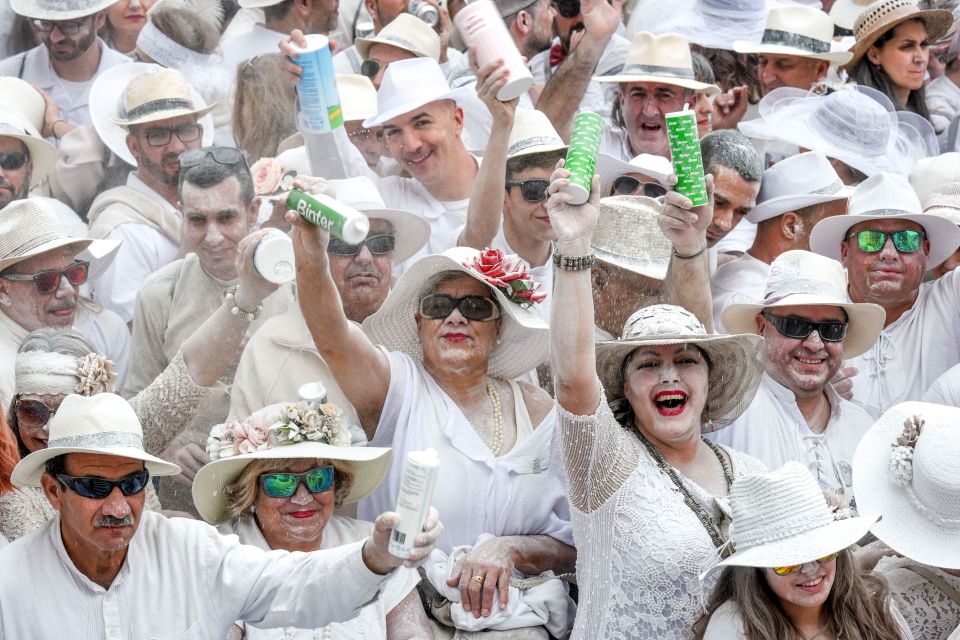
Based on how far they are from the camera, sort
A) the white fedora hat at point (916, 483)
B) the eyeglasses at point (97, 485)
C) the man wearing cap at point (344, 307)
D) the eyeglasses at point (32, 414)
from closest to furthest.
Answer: the eyeglasses at point (97, 485), the white fedora hat at point (916, 483), the eyeglasses at point (32, 414), the man wearing cap at point (344, 307)

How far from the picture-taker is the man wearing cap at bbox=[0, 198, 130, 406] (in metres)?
6.55

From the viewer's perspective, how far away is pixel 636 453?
207 inches

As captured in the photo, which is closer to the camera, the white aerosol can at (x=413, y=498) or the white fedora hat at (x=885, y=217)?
the white aerosol can at (x=413, y=498)

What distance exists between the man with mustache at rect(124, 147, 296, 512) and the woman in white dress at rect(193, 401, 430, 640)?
0.73 m

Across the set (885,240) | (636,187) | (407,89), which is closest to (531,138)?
(636,187)

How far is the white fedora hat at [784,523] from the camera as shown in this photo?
487 centimetres

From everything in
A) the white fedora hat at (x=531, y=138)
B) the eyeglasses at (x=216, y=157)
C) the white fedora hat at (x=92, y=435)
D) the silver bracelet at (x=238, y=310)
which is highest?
the white fedora hat at (x=92, y=435)

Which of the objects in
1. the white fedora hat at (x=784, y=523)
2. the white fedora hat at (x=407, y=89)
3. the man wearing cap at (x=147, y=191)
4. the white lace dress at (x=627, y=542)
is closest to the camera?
the white fedora hat at (x=784, y=523)

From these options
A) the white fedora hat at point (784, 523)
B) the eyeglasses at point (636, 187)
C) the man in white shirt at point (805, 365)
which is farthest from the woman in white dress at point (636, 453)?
the eyeglasses at point (636, 187)

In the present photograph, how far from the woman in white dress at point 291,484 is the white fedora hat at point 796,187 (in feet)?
7.87

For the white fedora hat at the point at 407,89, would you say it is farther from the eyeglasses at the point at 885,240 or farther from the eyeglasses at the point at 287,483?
the eyeglasses at the point at 287,483

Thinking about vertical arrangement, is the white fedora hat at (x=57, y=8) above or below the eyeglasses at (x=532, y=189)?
below

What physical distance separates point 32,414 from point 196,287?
1199 mm

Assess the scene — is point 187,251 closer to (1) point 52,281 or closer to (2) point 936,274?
(1) point 52,281
